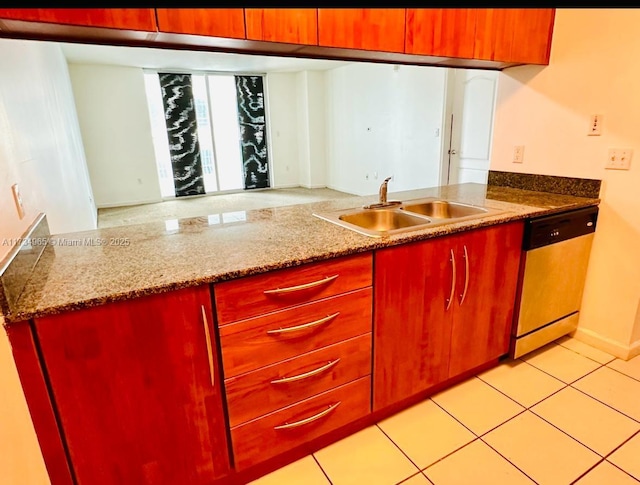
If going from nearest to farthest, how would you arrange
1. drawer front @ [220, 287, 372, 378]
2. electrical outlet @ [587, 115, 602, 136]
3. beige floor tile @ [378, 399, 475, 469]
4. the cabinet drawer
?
drawer front @ [220, 287, 372, 378]
the cabinet drawer
beige floor tile @ [378, 399, 475, 469]
electrical outlet @ [587, 115, 602, 136]

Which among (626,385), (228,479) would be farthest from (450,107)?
(228,479)

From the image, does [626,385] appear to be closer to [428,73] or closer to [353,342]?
[353,342]

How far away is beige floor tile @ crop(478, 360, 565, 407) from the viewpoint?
1.85 metres

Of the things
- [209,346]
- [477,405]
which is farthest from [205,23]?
[477,405]

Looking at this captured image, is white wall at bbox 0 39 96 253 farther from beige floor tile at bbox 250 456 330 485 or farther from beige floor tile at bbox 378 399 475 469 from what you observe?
beige floor tile at bbox 378 399 475 469

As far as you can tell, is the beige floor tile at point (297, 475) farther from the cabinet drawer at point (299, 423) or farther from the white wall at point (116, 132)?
the white wall at point (116, 132)

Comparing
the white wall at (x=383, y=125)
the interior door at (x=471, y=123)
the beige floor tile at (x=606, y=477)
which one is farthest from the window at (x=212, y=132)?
the beige floor tile at (x=606, y=477)

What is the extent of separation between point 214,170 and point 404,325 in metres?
6.62

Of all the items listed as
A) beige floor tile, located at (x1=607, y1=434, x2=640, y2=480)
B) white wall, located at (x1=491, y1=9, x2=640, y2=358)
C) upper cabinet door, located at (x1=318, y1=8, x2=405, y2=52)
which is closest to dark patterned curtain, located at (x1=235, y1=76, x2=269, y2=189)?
white wall, located at (x1=491, y1=9, x2=640, y2=358)

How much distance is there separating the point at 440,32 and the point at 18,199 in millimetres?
1805

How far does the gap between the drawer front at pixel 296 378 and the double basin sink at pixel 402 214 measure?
563 mm

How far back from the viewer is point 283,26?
140 centimetres

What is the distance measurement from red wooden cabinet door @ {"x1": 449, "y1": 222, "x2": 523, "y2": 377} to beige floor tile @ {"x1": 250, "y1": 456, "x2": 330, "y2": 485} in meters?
0.78

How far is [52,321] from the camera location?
98cm
